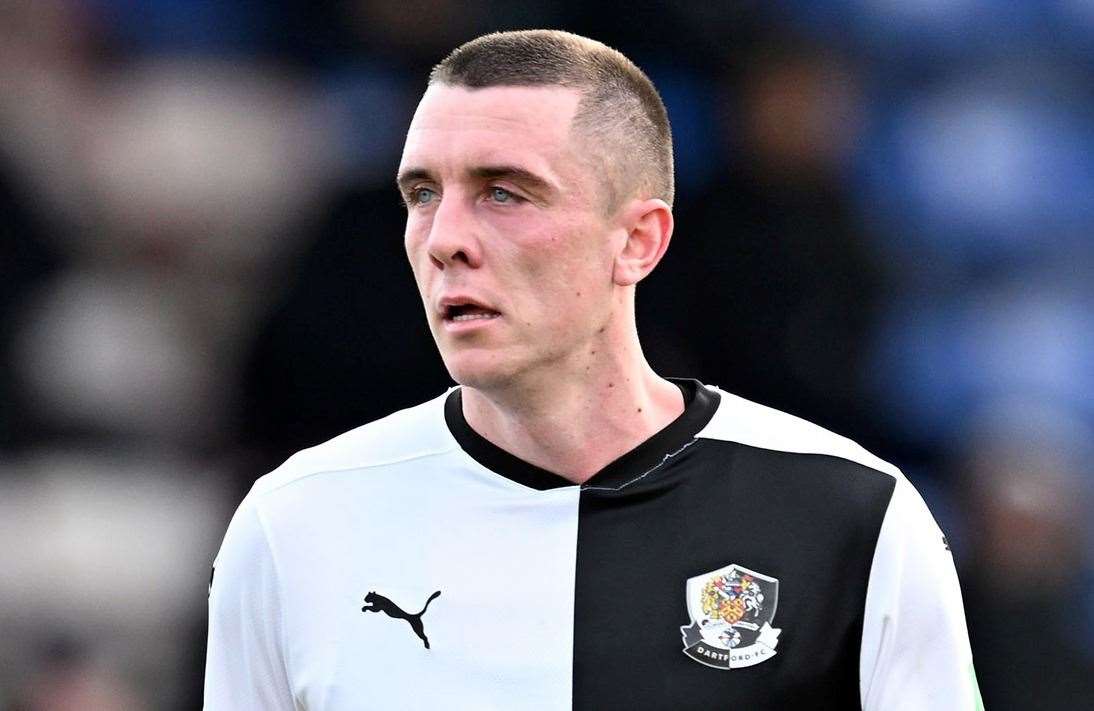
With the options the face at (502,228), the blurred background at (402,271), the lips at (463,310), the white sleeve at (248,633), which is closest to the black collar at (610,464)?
the face at (502,228)

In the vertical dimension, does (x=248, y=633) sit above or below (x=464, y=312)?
below

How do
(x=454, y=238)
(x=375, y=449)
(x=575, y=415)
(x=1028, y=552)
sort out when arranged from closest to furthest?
1. (x=454, y=238)
2. (x=575, y=415)
3. (x=375, y=449)
4. (x=1028, y=552)

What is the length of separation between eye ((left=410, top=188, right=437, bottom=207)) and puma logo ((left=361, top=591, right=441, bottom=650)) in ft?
2.19

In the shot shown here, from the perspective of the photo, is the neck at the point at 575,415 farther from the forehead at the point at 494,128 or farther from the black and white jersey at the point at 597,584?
the forehead at the point at 494,128

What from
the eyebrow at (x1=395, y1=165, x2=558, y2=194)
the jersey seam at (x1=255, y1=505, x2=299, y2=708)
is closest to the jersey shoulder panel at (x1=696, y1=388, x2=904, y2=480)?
the eyebrow at (x1=395, y1=165, x2=558, y2=194)

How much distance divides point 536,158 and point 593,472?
0.57 m

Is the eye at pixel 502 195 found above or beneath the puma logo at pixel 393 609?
above

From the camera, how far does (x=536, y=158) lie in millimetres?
2834

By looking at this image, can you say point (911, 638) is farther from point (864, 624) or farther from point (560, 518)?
point (560, 518)

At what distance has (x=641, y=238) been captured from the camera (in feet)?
10.0

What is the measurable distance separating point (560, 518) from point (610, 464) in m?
0.13

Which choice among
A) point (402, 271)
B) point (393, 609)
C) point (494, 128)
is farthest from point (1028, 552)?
point (494, 128)

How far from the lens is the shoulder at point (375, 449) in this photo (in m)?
3.08

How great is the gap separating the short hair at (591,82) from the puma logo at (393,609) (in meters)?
0.78
